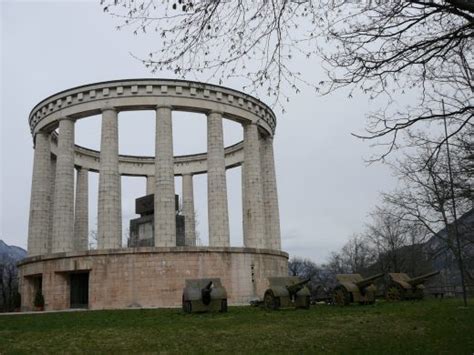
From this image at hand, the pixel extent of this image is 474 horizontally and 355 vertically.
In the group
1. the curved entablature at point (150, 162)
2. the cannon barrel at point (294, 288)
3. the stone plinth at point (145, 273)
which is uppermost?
the curved entablature at point (150, 162)

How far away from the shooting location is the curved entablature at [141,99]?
30891 mm

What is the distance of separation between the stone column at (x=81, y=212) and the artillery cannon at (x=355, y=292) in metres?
21.6

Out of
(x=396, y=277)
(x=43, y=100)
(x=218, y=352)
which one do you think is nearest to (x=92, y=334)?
(x=218, y=352)

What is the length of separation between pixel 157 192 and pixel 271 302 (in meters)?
11.6

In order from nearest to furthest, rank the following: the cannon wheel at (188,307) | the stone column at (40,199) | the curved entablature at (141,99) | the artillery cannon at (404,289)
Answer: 1. the cannon wheel at (188,307)
2. the artillery cannon at (404,289)
3. the curved entablature at (141,99)
4. the stone column at (40,199)

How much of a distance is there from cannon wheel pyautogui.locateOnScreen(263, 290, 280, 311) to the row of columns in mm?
9378

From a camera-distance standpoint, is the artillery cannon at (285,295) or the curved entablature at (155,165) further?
the curved entablature at (155,165)

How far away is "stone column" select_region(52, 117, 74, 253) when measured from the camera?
1203 inches

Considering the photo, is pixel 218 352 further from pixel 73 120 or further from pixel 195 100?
pixel 73 120

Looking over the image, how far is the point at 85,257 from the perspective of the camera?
92.4 feet

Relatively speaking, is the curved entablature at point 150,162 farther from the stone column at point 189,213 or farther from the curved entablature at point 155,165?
the curved entablature at point 155,165

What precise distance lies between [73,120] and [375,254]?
4193 cm

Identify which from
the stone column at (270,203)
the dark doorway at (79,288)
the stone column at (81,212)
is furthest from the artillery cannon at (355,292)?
the stone column at (81,212)

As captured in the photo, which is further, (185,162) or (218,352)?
(185,162)
